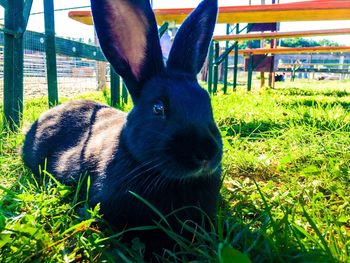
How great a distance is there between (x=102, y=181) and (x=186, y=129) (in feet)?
1.85

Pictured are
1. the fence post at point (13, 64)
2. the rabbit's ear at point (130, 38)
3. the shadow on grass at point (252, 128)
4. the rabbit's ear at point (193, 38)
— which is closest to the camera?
the rabbit's ear at point (130, 38)

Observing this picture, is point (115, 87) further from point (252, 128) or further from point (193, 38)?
point (193, 38)

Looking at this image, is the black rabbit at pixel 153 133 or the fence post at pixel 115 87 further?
the fence post at pixel 115 87

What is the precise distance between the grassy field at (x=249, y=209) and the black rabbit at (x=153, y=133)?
13 cm

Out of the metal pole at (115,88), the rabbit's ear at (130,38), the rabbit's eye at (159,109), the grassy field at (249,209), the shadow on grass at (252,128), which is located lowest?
the grassy field at (249,209)

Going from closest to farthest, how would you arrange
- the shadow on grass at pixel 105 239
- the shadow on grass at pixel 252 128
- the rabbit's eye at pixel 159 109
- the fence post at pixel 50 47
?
the shadow on grass at pixel 105 239
the rabbit's eye at pixel 159 109
the shadow on grass at pixel 252 128
the fence post at pixel 50 47

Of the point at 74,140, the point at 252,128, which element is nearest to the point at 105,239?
the point at 74,140

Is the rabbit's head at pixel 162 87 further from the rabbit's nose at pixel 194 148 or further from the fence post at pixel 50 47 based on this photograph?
the fence post at pixel 50 47

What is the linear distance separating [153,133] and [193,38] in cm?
64

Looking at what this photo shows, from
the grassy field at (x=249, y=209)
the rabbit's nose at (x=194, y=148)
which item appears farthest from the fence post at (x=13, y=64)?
the rabbit's nose at (x=194, y=148)

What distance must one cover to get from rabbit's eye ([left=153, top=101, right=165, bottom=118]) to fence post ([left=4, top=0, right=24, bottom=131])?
219 centimetres

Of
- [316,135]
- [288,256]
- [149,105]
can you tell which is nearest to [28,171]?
[149,105]

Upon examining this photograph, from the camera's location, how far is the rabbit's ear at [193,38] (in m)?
1.87

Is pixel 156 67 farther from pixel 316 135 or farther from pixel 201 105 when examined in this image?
pixel 316 135
